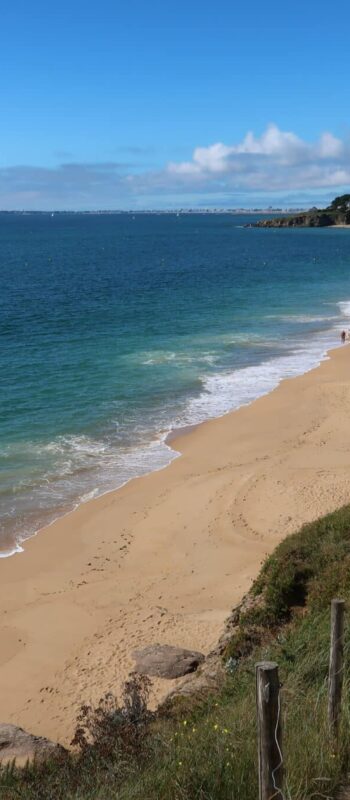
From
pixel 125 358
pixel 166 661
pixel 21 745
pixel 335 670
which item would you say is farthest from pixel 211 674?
pixel 125 358

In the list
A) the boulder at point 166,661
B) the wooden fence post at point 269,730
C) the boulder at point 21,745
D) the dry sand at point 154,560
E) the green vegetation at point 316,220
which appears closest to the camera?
the wooden fence post at point 269,730

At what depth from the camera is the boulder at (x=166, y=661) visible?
1186 cm

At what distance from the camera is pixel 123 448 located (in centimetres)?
2442

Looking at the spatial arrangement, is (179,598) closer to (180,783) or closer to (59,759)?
(59,759)

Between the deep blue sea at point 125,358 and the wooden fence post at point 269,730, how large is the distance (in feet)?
44.0

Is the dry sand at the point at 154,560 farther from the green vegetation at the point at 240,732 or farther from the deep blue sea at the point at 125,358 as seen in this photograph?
the green vegetation at the point at 240,732

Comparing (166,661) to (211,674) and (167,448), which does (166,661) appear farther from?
(167,448)

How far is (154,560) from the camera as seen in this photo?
55.8 ft

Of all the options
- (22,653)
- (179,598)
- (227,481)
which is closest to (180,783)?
(22,653)

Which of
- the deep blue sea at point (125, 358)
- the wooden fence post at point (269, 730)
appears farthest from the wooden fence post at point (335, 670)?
the deep blue sea at point (125, 358)

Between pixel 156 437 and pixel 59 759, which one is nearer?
pixel 59 759

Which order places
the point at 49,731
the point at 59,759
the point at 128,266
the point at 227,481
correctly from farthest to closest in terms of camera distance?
the point at 128,266
the point at 227,481
the point at 49,731
the point at 59,759

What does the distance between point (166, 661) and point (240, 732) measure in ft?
19.1

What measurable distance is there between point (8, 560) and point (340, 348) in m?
26.5
